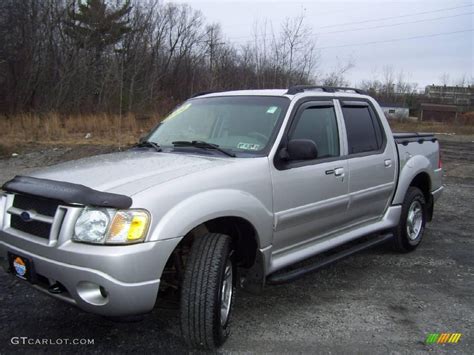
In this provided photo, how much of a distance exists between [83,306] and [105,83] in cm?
2834

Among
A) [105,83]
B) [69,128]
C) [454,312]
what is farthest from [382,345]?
[105,83]

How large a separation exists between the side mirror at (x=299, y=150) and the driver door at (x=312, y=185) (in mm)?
71

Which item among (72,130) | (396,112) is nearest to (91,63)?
(72,130)

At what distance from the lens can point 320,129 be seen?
4.19 metres

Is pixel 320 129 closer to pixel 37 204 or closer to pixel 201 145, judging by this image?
pixel 201 145

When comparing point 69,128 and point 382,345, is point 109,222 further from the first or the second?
point 69,128

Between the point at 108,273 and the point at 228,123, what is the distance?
6.21ft

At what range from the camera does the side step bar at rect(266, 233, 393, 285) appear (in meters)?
3.52

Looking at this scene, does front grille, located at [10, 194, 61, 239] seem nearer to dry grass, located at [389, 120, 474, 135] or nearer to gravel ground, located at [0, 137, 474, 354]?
gravel ground, located at [0, 137, 474, 354]

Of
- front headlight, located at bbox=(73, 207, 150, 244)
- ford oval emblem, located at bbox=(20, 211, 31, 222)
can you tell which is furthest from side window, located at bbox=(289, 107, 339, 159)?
ford oval emblem, located at bbox=(20, 211, 31, 222)

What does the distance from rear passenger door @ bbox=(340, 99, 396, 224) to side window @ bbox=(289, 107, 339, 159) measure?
0.21m

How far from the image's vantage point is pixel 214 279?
2.89m

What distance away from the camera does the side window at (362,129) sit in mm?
4531
